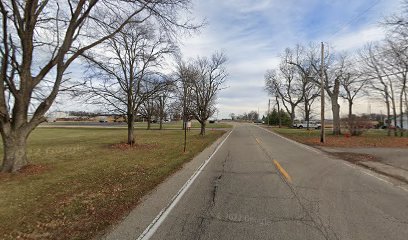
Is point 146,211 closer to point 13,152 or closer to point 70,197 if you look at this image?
point 70,197

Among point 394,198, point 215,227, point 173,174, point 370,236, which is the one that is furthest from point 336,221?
point 173,174

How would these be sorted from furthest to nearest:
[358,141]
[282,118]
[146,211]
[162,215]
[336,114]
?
[282,118], [336,114], [358,141], [146,211], [162,215]

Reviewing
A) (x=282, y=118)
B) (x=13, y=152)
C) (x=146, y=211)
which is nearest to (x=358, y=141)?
(x=146, y=211)

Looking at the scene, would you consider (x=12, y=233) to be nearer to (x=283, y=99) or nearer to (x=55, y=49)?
(x=55, y=49)

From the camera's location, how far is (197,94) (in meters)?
44.4

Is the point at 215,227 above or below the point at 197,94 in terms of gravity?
below

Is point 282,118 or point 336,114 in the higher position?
point 282,118

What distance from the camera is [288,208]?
639cm

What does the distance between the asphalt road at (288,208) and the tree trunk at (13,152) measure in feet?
21.9

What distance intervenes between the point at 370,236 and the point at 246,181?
480 centimetres

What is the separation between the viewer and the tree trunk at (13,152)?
11141 mm

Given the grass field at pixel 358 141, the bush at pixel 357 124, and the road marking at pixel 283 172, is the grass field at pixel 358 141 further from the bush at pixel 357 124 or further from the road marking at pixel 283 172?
the road marking at pixel 283 172

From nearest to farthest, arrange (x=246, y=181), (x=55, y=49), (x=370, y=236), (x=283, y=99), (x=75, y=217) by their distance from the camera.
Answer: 1. (x=370, y=236)
2. (x=75, y=217)
3. (x=246, y=181)
4. (x=55, y=49)
5. (x=283, y=99)

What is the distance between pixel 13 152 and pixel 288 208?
9763mm
